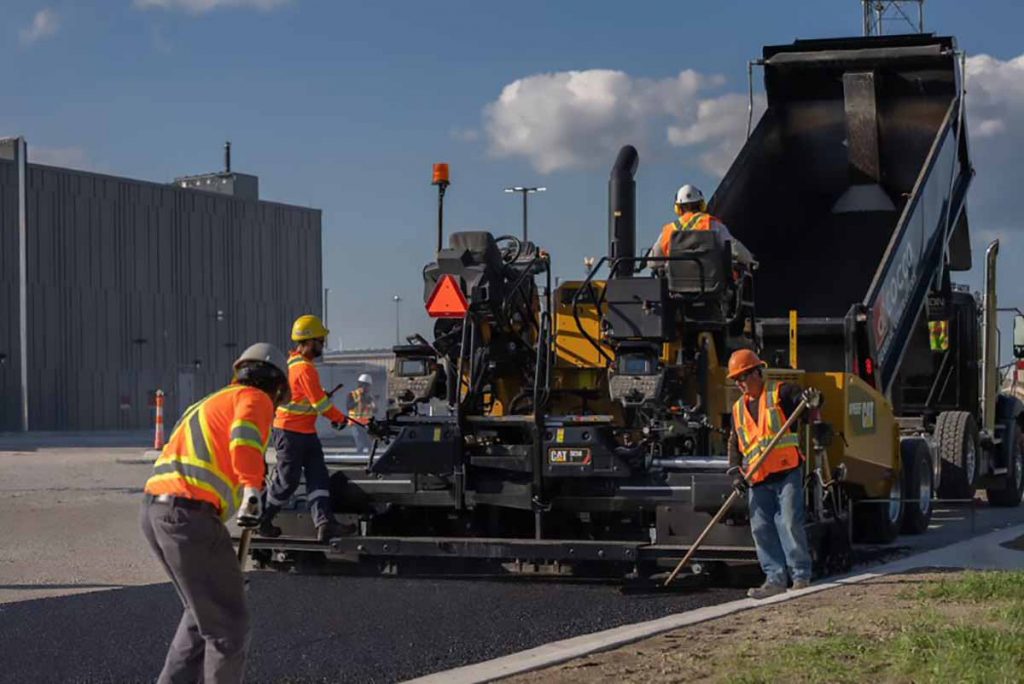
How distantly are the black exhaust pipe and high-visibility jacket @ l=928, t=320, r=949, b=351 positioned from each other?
4263 mm

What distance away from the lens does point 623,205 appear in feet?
38.7

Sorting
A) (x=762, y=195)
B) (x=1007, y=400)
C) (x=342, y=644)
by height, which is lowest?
(x=342, y=644)

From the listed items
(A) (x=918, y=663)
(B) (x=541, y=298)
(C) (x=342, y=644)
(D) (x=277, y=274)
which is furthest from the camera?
(D) (x=277, y=274)

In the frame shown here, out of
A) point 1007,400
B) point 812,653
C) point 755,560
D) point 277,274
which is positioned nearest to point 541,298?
point 755,560

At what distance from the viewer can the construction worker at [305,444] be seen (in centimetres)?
1005

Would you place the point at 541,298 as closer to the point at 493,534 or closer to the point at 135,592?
the point at 493,534

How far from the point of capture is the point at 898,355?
13.0 meters

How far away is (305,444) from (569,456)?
1785mm

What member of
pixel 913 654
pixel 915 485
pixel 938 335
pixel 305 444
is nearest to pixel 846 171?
pixel 938 335

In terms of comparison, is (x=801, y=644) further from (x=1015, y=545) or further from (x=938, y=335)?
(x=938, y=335)

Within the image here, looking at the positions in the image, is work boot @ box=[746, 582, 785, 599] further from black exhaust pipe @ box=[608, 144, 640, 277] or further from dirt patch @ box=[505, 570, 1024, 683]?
black exhaust pipe @ box=[608, 144, 640, 277]

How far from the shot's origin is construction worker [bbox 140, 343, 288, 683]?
210 inches

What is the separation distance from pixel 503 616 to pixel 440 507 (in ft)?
5.48

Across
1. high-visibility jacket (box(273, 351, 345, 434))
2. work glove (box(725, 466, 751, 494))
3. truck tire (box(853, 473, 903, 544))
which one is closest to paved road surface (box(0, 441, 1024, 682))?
truck tire (box(853, 473, 903, 544))
